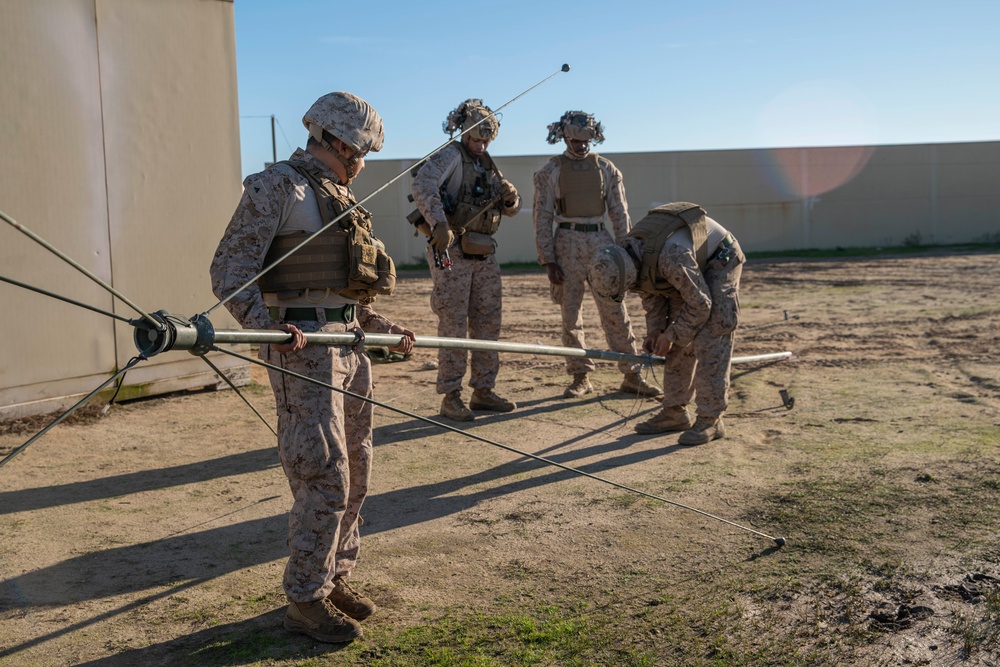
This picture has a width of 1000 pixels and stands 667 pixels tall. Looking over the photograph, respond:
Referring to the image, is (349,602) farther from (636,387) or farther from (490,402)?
(636,387)

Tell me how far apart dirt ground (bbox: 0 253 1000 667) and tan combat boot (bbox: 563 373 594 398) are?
0.12 metres

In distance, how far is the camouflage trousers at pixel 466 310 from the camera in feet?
22.8

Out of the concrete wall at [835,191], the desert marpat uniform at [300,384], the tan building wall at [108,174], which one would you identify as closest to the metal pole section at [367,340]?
the desert marpat uniform at [300,384]

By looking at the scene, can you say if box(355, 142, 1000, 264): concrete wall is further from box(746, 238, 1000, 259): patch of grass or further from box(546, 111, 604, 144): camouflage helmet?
box(546, 111, 604, 144): camouflage helmet

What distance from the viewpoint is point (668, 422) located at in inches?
259

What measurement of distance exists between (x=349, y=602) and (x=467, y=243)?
362 cm

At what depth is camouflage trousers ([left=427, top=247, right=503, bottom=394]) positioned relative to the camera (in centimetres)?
695

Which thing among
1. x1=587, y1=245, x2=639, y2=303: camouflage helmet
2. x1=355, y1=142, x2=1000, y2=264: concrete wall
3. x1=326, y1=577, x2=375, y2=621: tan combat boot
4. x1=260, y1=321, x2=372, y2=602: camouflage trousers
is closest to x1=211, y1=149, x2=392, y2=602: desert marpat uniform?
x1=260, y1=321, x2=372, y2=602: camouflage trousers

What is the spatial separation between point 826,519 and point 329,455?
261 centimetres

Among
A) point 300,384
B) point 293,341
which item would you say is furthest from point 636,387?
point 293,341

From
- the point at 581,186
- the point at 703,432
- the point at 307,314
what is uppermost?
the point at 581,186

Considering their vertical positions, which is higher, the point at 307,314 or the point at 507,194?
the point at 507,194

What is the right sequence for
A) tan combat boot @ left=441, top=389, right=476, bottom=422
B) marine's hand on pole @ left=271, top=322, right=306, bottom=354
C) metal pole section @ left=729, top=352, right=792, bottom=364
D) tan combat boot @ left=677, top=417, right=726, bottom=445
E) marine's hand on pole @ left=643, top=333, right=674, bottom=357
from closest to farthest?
marine's hand on pole @ left=271, top=322, right=306, bottom=354
marine's hand on pole @ left=643, top=333, right=674, bottom=357
tan combat boot @ left=677, top=417, right=726, bottom=445
tan combat boot @ left=441, top=389, right=476, bottom=422
metal pole section @ left=729, top=352, right=792, bottom=364

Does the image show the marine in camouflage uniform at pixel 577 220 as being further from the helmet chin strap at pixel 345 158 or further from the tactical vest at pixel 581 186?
the helmet chin strap at pixel 345 158
